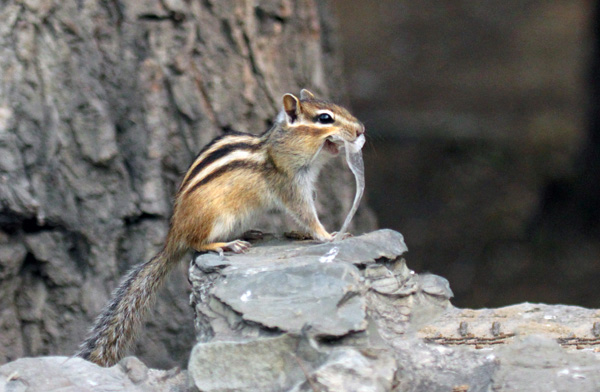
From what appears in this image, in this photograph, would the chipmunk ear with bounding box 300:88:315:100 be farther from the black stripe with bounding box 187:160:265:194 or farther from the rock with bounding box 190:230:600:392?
the rock with bounding box 190:230:600:392

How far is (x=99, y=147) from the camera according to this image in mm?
5113

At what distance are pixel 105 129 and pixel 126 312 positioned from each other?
1.41 meters

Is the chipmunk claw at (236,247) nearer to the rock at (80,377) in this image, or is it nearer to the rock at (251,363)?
the rock at (80,377)

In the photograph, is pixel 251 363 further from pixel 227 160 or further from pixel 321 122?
pixel 321 122

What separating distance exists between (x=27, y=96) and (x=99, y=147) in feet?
1.70

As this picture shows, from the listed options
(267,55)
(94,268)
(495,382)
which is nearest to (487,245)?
(267,55)

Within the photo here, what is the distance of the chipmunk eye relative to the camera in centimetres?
438

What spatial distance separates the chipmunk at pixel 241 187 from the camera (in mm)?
4316

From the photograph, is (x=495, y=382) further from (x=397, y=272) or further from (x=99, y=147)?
(x=99, y=147)

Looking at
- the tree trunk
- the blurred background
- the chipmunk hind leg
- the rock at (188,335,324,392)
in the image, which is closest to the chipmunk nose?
the chipmunk hind leg

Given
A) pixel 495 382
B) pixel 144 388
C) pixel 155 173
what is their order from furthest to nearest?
pixel 155 173 → pixel 144 388 → pixel 495 382

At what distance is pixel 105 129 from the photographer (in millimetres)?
5133

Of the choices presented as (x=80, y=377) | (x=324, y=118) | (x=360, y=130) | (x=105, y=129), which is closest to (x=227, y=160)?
(x=324, y=118)

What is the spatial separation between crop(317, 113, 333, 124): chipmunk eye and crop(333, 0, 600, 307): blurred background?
15.4 ft
